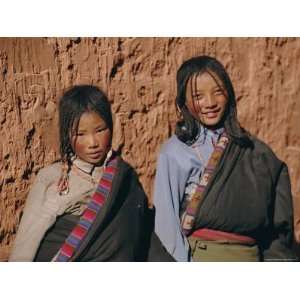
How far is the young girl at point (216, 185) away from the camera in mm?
4375

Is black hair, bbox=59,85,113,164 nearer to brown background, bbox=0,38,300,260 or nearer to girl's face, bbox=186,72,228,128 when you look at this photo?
brown background, bbox=0,38,300,260

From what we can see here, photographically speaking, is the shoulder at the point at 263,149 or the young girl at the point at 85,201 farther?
the shoulder at the point at 263,149

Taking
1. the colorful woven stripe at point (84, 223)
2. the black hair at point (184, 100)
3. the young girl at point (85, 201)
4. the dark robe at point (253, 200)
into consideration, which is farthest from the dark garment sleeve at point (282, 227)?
the colorful woven stripe at point (84, 223)

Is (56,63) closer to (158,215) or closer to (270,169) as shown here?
(158,215)

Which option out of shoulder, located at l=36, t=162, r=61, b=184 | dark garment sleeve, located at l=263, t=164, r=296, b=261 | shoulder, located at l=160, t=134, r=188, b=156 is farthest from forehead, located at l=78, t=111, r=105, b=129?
dark garment sleeve, located at l=263, t=164, r=296, b=261

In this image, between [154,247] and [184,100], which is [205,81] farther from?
[154,247]

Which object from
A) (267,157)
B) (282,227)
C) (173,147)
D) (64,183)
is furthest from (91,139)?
(282,227)

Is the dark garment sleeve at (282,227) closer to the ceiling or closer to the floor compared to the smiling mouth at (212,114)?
closer to the floor

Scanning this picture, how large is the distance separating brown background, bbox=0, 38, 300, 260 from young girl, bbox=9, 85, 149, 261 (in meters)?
0.07

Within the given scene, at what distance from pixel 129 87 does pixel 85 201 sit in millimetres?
648

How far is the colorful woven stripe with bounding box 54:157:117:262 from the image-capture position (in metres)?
4.35

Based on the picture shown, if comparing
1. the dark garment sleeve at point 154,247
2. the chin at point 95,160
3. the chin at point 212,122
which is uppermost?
the chin at point 212,122

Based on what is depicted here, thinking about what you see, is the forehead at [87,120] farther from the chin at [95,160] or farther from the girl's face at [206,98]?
the girl's face at [206,98]

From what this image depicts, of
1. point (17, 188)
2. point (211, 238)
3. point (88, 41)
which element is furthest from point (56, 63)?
point (211, 238)
